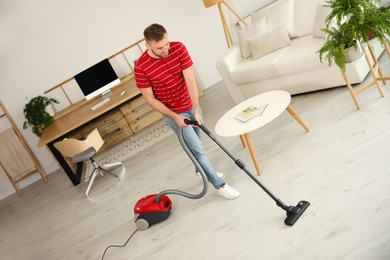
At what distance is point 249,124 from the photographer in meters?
2.83

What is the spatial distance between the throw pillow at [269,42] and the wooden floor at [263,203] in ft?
2.19

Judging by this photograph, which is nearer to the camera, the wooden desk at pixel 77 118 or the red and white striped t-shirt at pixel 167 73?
the red and white striped t-shirt at pixel 167 73

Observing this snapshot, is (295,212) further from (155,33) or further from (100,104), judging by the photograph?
(100,104)

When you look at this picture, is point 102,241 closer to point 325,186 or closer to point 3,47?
point 325,186

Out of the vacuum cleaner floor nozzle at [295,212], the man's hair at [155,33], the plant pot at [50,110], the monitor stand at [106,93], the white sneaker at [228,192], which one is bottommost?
the vacuum cleaner floor nozzle at [295,212]

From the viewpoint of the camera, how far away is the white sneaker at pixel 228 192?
9.35 feet

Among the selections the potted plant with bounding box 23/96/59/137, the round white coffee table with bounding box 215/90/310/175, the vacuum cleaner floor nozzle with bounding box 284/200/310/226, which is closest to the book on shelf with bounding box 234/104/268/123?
the round white coffee table with bounding box 215/90/310/175

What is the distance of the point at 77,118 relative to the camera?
4.81 meters

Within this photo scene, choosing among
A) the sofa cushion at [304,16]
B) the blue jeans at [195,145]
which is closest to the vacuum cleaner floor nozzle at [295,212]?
the blue jeans at [195,145]

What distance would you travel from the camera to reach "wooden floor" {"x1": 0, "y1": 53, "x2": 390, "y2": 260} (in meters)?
2.16

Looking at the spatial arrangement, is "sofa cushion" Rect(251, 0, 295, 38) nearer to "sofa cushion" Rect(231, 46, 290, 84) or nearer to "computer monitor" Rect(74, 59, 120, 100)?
"sofa cushion" Rect(231, 46, 290, 84)

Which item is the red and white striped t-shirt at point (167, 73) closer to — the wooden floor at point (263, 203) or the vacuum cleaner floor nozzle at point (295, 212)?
the wooden floor at point (263, 203)

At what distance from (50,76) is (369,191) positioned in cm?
474

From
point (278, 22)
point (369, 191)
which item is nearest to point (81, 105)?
point (278, 22)
